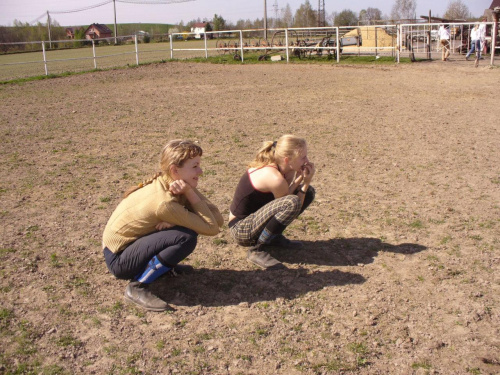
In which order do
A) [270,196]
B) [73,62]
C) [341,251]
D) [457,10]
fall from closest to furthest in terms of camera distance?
[270,196]
[341,251]
[73,62]
[457,10]

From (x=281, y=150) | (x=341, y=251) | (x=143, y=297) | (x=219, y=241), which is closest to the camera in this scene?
(x=143, y=297)

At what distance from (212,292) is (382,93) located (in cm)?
970

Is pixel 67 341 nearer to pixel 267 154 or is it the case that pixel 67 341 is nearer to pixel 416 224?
pixel 267 154

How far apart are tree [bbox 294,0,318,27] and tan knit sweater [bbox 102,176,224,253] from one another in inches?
2717

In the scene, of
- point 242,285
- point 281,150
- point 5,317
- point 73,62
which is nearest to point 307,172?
point 281,150

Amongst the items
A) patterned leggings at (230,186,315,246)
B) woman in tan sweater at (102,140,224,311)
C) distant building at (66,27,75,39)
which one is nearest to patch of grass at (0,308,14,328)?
woman in tan sweater at (102,140,224,311)

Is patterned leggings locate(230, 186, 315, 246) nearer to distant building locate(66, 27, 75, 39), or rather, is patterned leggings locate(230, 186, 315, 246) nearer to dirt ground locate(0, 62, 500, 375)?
dirt ground locate(0, 62, 500, 375)

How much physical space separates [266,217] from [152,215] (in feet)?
2.93

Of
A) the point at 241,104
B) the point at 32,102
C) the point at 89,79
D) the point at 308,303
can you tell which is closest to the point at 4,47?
the point at 89,79

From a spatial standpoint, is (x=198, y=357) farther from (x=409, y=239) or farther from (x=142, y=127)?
(x=142, y=127)

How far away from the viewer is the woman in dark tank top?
3.74 metres

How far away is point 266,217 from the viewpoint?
3787 millimetres

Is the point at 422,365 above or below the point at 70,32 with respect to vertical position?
below

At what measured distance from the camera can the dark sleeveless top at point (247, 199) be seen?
3.94 metres
